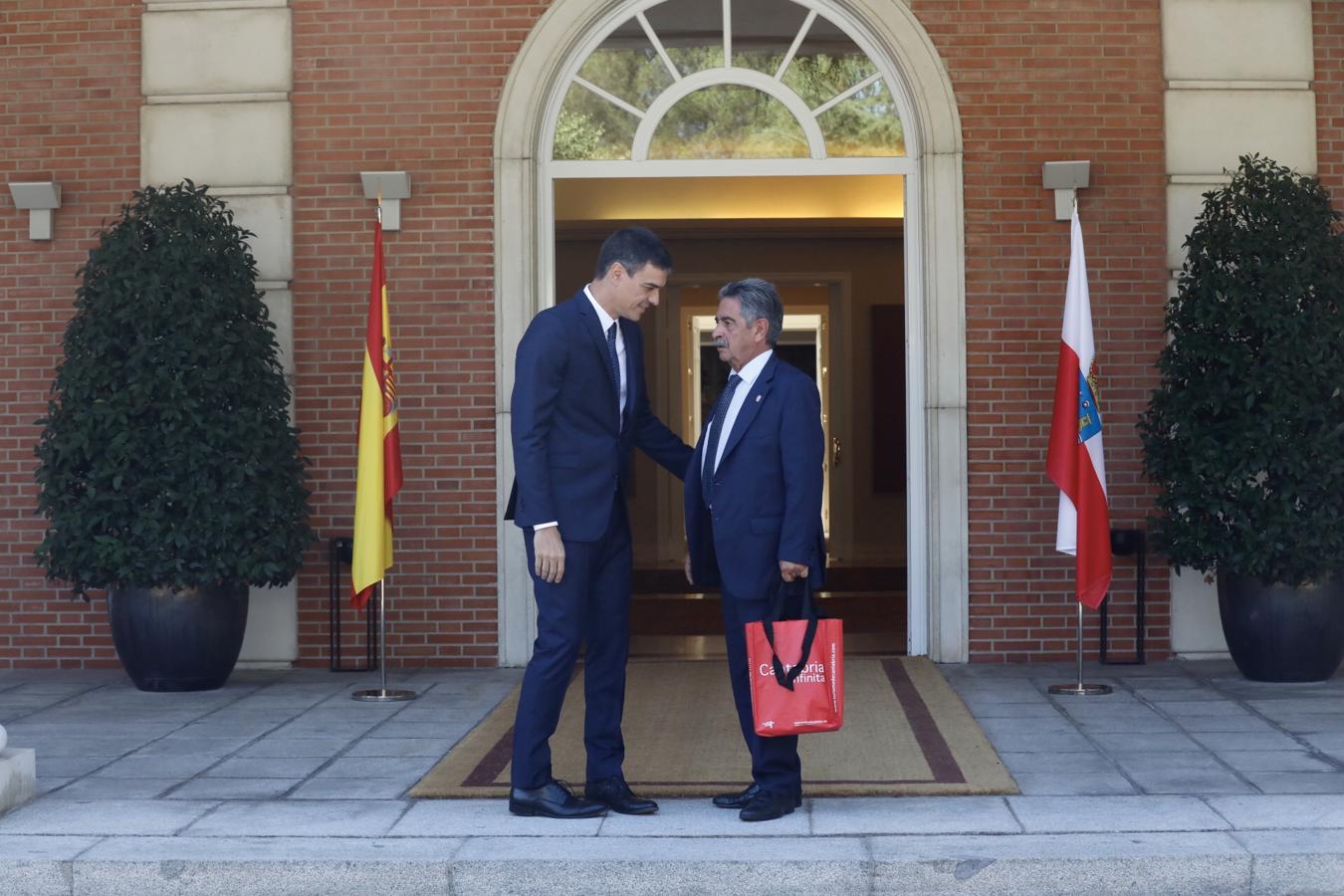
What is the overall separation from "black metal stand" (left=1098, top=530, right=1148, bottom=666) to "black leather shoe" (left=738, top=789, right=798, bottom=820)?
3292 mm

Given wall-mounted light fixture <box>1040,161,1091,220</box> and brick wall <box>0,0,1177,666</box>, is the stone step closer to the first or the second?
brick wall <box>0,0,1177,666</box>

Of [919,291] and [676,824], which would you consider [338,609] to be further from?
[676,824]

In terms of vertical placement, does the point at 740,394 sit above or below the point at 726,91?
below

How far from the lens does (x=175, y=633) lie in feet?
22.6

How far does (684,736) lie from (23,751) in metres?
2.29

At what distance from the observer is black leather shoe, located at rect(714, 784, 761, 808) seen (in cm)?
458

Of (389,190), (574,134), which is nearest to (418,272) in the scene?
(389,190)

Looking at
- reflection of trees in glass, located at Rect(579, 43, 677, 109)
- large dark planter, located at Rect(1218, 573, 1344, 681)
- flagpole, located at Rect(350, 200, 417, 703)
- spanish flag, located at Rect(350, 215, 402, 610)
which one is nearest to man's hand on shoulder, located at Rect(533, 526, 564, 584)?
flagpole, located at Rect(350, 200, 417, 703)

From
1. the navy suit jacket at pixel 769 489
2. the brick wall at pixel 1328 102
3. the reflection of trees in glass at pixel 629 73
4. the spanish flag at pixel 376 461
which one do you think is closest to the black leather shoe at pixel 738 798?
the navy suit jacket at pixel 769 489

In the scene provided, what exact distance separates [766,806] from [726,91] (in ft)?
14.4

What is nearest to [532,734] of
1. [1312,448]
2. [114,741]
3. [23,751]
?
[23,751]

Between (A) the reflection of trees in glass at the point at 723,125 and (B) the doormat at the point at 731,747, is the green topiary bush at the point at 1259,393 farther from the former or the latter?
(A) the reflection of trees in glass at the point at 723,125

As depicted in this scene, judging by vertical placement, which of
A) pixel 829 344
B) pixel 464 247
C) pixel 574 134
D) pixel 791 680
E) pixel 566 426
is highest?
pixel 574 134

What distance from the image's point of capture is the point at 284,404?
7.20 meters
